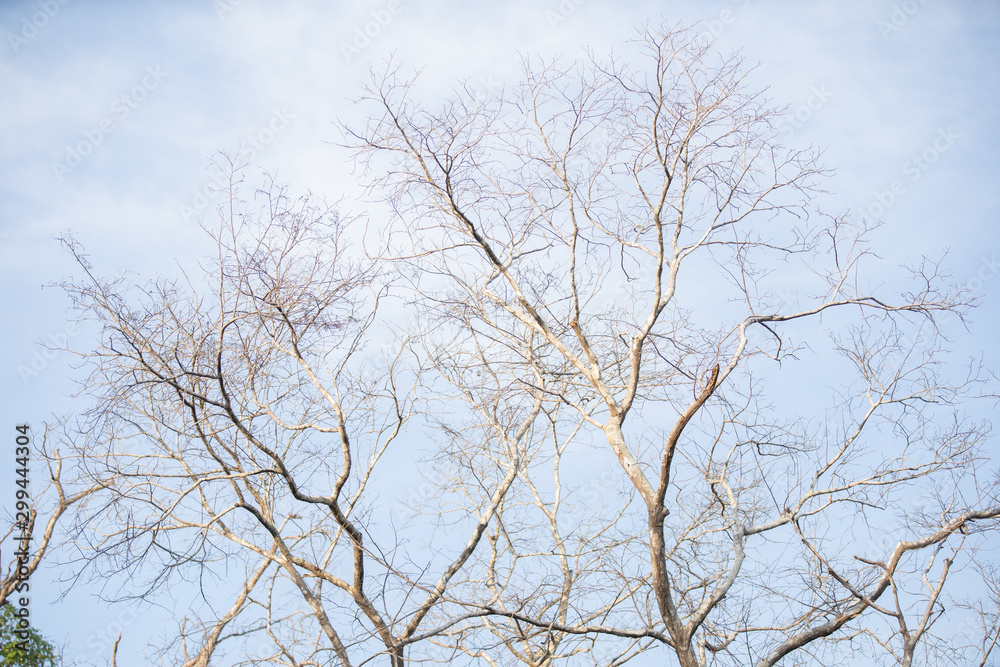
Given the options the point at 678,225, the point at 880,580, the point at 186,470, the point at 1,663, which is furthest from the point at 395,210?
the point at 1,663

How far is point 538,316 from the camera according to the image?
21.7ft

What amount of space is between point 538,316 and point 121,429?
15.1ft

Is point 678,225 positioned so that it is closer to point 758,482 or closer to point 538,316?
point 538,316

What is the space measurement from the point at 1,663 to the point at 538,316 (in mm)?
7830

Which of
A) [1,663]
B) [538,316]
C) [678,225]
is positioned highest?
[678,225]

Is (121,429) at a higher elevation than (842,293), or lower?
lower

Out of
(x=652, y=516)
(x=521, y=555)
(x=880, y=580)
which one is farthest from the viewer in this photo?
(x=521, y=555)

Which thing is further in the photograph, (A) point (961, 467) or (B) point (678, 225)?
(A) point (961, 467)

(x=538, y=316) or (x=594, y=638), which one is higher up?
(x=538, y=316)

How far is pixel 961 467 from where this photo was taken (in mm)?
7320

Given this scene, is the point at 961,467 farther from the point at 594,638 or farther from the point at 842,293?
the point at 594,638

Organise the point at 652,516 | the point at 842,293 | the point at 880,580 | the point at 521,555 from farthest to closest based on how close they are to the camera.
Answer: the point at 521,555
the point at 842,293
the point at 880,580
the point at 652,516

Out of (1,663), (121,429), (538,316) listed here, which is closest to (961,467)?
(538,316)

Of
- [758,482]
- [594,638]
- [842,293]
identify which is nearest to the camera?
[842,293]
